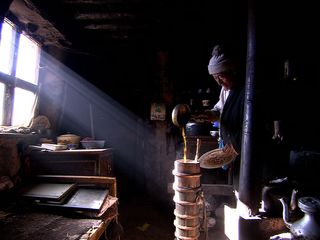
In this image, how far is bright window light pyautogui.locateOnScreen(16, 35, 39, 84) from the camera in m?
4.62

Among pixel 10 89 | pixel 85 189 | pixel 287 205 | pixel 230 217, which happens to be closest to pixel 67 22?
pixel 10 89

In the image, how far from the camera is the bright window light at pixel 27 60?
15.2ft

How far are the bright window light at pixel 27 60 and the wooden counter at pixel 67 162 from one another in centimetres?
168

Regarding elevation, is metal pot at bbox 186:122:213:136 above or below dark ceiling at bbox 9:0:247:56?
below

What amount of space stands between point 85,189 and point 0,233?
141 centimetres

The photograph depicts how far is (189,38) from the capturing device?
20.5ft

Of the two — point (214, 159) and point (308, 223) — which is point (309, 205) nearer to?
point (308, 223)

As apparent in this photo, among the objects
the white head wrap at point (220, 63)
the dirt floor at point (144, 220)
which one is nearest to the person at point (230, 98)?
the white head wrap at point (220, 63)

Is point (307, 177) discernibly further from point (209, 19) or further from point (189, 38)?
point (189, 38)

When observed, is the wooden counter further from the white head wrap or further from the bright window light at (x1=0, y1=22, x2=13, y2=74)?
the white head wrap

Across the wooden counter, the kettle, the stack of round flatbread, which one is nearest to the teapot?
the stack of round flatbread

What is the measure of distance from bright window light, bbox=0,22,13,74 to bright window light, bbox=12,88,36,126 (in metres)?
0.54

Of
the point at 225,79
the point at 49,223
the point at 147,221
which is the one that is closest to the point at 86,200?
the point at 49,223

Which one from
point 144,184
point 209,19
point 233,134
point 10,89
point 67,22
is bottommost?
point 144,184
